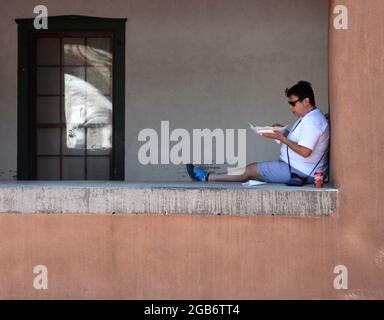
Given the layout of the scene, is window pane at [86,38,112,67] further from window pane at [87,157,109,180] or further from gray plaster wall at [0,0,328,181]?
window pane at [87,157,109,180]

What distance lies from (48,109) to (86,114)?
448 mm

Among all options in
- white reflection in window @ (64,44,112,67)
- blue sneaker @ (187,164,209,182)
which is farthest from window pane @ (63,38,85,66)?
blue sneaker @ (187,164,209,182)

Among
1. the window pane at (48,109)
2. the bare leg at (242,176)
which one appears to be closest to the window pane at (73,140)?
the window pane at (48,109)

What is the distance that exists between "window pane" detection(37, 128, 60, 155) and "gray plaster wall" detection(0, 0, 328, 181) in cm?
54

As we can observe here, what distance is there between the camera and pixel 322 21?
7.80 metres

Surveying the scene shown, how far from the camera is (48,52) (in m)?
8.14

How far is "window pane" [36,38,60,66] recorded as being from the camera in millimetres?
8117

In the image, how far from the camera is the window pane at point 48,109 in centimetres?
818

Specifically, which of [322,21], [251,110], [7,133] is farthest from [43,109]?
[322,21]

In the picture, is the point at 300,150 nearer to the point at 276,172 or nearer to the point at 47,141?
the point at 276,172

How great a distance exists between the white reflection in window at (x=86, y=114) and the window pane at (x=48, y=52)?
0.23 metres

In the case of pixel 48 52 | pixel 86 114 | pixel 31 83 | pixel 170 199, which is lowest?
pixel 170 199

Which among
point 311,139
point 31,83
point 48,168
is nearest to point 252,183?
point 311,139

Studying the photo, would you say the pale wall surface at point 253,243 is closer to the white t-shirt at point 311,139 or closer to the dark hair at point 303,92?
the white t-shirt at point 311,139
